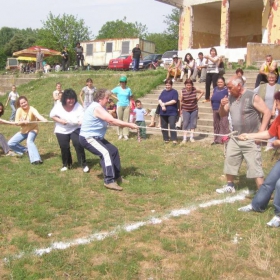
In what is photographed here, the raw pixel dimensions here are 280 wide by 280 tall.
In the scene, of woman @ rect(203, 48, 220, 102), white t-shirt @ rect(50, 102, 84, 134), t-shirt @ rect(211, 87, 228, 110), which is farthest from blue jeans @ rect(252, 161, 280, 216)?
woman @ rect(203, 48, 220, 102)

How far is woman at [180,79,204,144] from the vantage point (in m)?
10.6

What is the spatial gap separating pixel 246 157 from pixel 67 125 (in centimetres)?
356

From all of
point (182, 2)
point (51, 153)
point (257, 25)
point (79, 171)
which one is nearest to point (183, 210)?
point (79, 171)

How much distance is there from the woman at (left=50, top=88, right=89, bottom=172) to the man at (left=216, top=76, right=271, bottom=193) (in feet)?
9.71

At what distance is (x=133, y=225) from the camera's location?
5.23 metres

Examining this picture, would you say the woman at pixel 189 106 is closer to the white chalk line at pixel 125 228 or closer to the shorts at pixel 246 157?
the shorts at pixel 246 157

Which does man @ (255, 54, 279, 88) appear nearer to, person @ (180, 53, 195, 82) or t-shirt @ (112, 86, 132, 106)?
t-shirt @ (112, 86, 132, 106)

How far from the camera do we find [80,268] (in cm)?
417

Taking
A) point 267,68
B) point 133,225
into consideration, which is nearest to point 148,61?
point 267,68

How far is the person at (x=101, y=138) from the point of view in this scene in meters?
6.79

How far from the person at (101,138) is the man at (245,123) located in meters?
1.82

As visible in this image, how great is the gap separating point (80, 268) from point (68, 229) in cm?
105

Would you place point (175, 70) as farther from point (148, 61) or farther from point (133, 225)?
point (148, 61)

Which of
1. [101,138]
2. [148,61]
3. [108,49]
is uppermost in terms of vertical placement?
[108,49]
